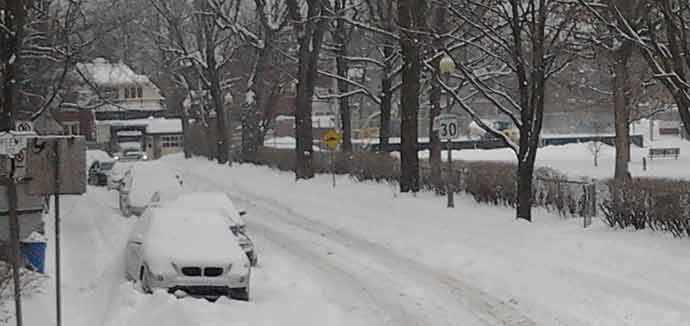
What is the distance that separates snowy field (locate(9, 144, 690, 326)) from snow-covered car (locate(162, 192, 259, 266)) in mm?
416

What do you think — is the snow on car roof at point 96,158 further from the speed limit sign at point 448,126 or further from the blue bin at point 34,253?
the blue bin at point 34,253

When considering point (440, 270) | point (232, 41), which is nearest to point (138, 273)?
point (440, 270)

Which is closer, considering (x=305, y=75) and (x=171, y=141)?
(x=305, y=75)

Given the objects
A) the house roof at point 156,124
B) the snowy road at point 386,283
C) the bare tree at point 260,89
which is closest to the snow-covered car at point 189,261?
the snowy road at point 386,283

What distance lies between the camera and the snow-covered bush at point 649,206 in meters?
16.0

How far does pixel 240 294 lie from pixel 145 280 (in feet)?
4.34

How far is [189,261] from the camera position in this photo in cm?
1351

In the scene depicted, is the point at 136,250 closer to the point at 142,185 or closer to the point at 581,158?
the point at 142,185

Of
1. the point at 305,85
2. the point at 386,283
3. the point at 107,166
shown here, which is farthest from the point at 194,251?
the point at 107,166

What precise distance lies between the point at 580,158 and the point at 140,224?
176 ft

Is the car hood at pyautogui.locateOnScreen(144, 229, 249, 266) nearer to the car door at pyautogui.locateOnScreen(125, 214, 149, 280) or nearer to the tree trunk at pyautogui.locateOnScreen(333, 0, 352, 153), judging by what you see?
the car door at pyautogui.locateOnScreen(125, 214, 149, 280)

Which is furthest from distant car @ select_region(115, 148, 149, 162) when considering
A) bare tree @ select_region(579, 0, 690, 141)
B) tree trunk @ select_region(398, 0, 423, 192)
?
bare tree @ select_region(579, 0, 690, 141)

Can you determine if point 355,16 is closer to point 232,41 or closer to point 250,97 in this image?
point 250,97

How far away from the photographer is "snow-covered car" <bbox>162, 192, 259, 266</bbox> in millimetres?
16875
